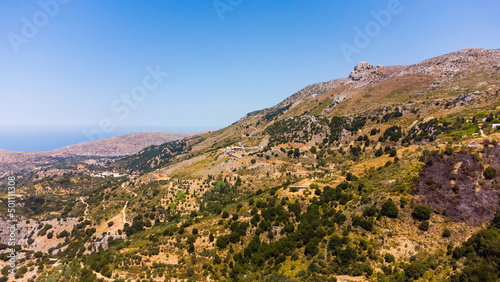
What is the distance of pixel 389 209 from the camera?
36.5 m

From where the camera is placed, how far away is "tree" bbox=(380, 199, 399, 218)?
36.1m

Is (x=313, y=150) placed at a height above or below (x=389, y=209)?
above

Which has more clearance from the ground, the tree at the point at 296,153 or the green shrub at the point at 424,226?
the tree at the point at 296,153

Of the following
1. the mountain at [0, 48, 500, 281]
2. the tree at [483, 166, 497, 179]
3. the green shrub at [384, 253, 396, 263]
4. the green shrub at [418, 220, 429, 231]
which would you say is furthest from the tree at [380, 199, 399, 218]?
the tree at [483, 166, 497, 179]

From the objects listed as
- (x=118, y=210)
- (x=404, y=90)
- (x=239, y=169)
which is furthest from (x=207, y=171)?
(x=404, y=90)

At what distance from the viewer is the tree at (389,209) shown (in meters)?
36.1

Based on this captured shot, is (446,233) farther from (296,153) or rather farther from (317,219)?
(296,153)

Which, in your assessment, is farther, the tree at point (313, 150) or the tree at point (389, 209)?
the tree at point (313, 150)

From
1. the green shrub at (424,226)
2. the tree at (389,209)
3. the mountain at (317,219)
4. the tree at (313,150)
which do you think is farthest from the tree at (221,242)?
the tree at (313,150)

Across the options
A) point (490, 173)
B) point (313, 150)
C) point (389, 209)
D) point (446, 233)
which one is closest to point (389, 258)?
point (389, 209)

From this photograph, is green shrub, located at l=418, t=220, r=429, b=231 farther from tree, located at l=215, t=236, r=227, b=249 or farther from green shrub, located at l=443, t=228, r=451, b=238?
tree, located at l=215, t=236, r=227, b=249

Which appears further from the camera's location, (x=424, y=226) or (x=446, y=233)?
(x=424, y=226)

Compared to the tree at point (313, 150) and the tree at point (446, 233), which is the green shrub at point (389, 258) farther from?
the tree at point (313, 150)

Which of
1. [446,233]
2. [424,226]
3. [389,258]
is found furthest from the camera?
[424,226]
